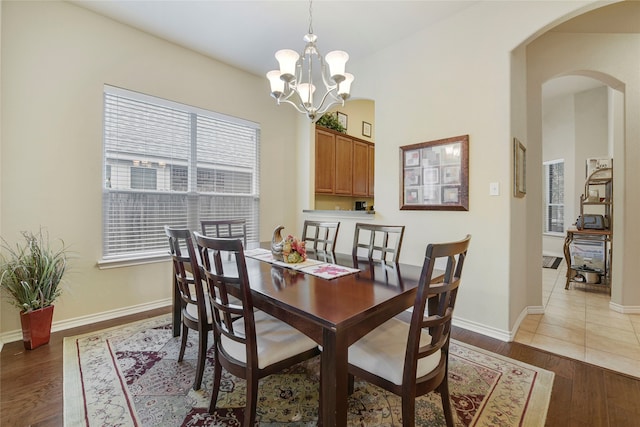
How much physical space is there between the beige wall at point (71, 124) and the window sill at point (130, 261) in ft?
0.17

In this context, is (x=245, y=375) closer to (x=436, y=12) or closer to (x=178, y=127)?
(x=178, y=127)

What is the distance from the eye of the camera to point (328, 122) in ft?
14.7

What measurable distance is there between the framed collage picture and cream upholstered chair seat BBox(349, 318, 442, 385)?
1675 mm

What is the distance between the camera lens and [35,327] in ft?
7.22

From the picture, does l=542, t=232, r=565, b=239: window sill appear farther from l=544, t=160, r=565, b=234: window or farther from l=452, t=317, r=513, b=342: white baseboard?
l=452, t=317, r=513, b=342: white baseboard

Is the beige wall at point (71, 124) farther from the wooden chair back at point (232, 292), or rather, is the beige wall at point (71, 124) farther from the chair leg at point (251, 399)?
the chair leg at point (251, 399)

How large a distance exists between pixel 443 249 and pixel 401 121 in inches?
92.5

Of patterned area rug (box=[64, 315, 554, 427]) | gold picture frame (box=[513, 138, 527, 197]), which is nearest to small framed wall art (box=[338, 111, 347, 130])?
gold picture frame (box=[513, 138, 527, 197])

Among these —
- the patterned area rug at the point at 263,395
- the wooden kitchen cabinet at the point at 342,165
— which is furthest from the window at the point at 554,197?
the patterned area rug at the point at 263,395

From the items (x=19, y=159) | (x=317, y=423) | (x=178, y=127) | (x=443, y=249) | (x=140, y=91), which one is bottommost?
(x=317, y=423)

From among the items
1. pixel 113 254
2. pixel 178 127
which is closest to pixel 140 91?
pixel 178 127

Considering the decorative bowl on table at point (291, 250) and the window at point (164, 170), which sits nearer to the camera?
the decorative bowl on table at point (291, 250)

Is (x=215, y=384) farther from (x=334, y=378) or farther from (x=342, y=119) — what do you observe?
(x=342, y=119)

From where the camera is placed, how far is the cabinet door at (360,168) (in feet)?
16.7
